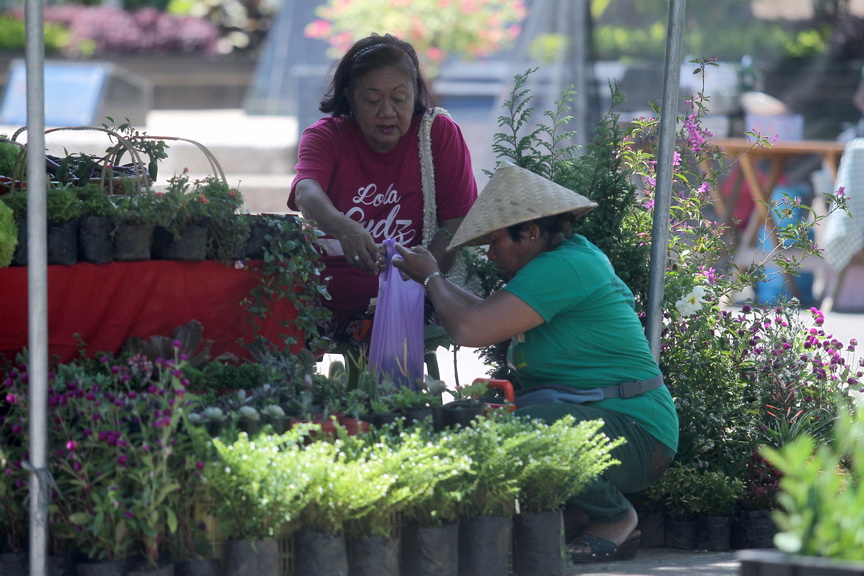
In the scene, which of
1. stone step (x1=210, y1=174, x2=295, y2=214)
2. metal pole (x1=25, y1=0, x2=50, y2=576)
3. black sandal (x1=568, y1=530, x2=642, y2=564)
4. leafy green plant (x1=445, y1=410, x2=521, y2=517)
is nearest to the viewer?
metal pole (x1=25, y1=0, x2=50, y2=576)

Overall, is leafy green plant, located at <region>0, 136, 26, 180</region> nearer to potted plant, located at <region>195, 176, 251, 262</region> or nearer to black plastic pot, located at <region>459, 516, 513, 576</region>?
potted plant, located at <region>195, 176, 251, 262</region>

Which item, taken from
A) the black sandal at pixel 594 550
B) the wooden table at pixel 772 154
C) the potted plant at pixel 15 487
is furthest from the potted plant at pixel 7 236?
the wooden table at pixel 772 154

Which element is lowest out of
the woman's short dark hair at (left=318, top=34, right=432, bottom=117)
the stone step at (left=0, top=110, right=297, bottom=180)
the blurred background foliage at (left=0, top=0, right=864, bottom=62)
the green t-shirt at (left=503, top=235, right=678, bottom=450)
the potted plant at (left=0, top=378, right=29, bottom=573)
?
the potted plant at (left=0, top=378, right=29, bottom=573)

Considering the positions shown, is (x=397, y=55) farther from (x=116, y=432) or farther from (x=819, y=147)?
(x=819, y=147)

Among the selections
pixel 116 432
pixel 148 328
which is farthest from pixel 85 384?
pixel 148 328

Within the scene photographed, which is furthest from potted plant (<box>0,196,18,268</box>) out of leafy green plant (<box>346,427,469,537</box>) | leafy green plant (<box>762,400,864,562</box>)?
leafy green plant (<box>762,400,864,562</box>)

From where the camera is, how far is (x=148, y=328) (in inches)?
126

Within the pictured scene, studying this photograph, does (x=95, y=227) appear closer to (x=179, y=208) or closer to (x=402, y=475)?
(x=179, y=208)

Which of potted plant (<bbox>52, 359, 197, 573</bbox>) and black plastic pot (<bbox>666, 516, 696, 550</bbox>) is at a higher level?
potted plant (<bbox>52, 359, 197, 573</bbox>)

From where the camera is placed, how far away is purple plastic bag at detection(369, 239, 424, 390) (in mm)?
3492

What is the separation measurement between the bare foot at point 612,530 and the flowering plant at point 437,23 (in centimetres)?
794

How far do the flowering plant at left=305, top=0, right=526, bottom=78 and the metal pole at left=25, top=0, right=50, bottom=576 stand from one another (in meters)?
8.50

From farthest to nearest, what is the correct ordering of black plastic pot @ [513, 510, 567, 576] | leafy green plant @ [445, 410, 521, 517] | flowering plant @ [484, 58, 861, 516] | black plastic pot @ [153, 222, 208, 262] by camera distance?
1. flowering plant @ [484, 58, 861, 516]
2. black plastic pot @ [153, 222, 208, 262]
3. black plastic pot @ [513, 510, 567, 576]
4. leafy green plant @ [445, 410, 521, 517]

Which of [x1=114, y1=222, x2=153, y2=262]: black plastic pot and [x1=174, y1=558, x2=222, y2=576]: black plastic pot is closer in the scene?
[x1=174, y1=558, x2=222, y2=576]: black plastic pot
